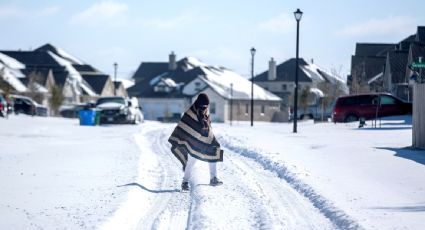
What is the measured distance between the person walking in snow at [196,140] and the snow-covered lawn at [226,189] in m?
0.49

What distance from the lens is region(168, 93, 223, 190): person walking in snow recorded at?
12312 mm

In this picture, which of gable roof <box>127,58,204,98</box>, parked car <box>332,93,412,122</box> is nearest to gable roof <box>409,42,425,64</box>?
parked car <box>332,93,412,122</box>

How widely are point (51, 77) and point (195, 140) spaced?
68.3 meters

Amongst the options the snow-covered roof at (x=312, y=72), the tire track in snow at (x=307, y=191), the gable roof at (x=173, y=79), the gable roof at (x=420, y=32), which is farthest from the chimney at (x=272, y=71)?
the tire track in snow at (x=307, y=191)

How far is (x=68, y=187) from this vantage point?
12047mm

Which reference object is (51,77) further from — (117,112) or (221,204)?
(221,204)

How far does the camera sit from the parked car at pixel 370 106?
35031 mm

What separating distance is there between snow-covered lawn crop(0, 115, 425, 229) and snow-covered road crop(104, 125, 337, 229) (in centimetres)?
1

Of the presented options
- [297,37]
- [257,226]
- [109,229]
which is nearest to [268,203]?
[257,226]

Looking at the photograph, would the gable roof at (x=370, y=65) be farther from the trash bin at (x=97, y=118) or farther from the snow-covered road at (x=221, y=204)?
the snow-covered road at (x=221, y=204)

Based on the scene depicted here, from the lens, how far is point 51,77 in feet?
257

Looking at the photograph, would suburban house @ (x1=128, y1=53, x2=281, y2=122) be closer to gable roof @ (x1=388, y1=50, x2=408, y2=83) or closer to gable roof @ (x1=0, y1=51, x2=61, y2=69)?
gable roof @ (x1=0, y1=51, x2=61, y2=69)

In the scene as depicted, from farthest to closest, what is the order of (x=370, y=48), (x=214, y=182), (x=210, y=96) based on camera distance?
(x=210, y=96) → (x=370, y=48) → (x=214, y=182)

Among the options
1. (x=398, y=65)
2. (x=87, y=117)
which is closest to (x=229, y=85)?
(x=398, y=65)
